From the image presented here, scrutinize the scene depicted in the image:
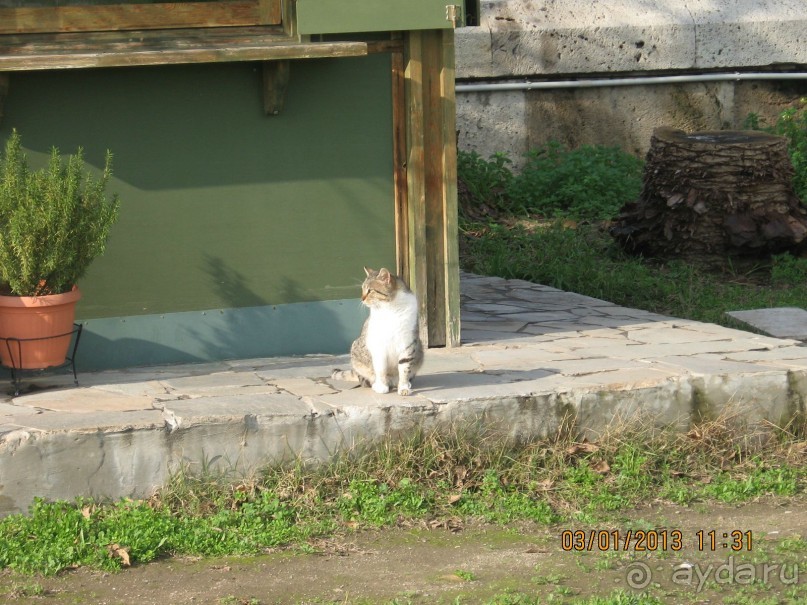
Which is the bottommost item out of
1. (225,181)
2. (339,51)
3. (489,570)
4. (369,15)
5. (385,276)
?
(489,570)

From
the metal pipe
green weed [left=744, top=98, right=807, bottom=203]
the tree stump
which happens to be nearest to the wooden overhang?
the tree stump

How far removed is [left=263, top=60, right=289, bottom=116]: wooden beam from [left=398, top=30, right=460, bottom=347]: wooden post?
73 centimetres

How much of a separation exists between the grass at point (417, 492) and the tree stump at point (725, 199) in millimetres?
4086

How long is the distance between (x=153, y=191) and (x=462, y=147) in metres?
6.66

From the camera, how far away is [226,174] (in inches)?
267

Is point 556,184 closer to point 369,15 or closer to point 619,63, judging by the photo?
point 619,63

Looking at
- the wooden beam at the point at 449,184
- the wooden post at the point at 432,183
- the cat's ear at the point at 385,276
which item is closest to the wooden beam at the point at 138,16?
the wooden post at the point at 432,183

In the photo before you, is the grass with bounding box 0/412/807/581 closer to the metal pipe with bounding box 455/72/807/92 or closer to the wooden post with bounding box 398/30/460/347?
the wooden post with bounding box 398/30/460/347

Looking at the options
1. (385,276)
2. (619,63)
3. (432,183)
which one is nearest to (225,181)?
(432,183)

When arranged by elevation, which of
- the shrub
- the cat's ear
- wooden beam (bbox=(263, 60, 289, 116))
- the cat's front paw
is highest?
wooden beam (bbox=(263, 60, 289, 116))

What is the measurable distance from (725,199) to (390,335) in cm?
515

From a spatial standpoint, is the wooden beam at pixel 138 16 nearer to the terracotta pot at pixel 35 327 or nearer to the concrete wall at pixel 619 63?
the terracotta pot at pixel 35 327

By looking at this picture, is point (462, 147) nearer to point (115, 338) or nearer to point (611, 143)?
point (611, 143)

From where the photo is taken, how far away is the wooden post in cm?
686
